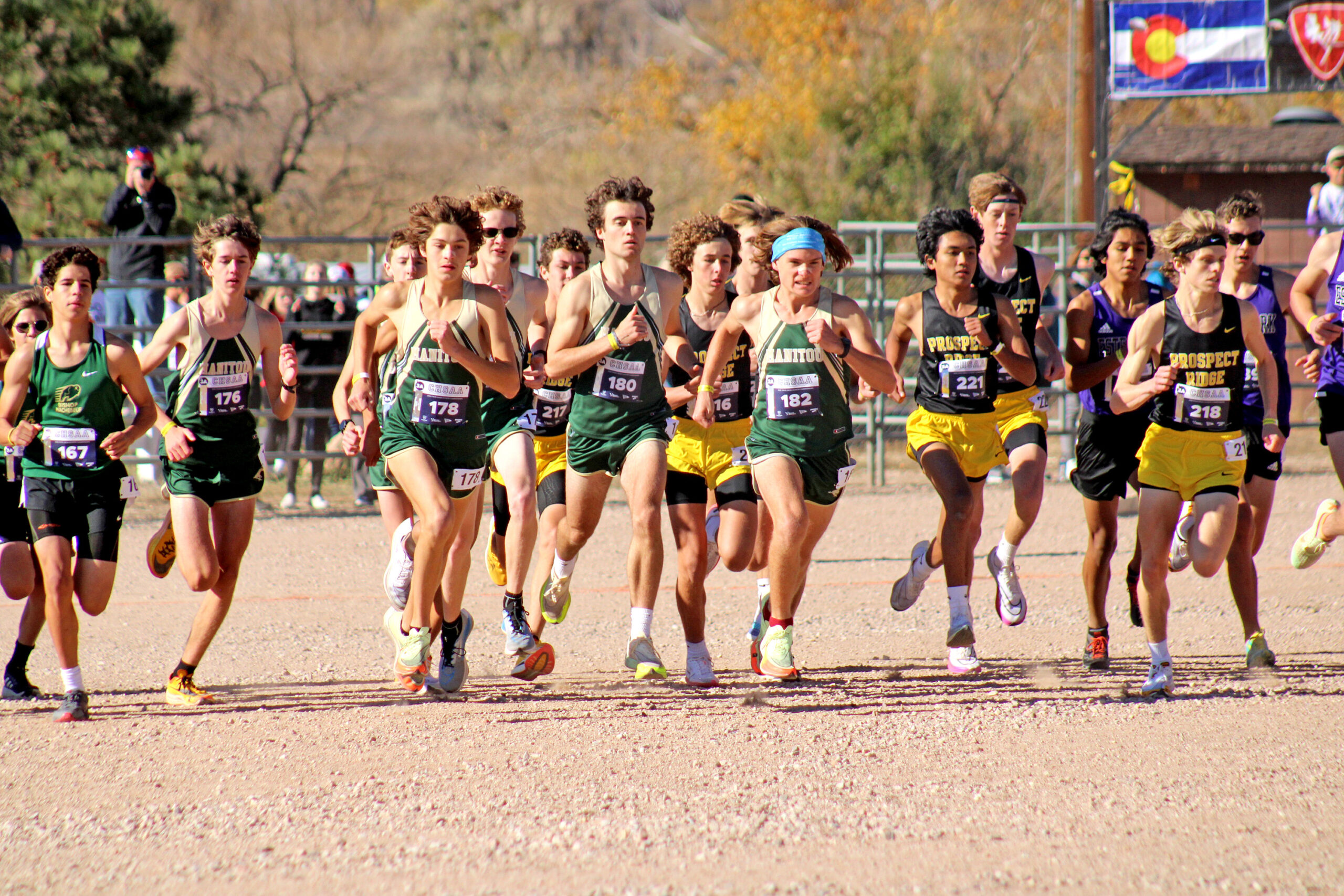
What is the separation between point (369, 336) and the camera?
6156 millimetres

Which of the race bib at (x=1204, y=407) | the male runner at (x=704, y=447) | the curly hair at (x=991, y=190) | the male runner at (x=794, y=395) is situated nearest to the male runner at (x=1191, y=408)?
the race bib at (x=1204, y=407)

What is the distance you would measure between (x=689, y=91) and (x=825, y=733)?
3346 centimetres

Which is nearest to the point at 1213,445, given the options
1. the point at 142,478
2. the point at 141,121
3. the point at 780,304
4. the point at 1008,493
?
the point at 780,304

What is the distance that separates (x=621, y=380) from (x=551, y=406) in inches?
31.3

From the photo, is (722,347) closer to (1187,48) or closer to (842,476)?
(842,476)

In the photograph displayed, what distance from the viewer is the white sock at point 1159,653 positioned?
570 cm

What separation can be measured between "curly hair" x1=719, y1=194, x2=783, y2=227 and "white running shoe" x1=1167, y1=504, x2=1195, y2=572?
2.49m

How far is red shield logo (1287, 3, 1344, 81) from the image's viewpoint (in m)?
14.3

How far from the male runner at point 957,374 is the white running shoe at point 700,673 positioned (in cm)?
111

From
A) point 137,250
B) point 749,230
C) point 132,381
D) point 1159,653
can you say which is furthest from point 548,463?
point 137,250

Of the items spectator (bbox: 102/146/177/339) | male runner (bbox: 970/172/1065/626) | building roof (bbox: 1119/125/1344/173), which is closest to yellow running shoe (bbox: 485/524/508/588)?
male runner (bbox: 970/172/1065/626)

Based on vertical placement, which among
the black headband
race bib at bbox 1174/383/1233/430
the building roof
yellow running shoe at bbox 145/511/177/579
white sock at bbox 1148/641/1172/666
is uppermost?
the building roof

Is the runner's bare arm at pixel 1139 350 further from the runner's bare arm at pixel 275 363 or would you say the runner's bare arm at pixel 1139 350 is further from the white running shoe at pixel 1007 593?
the runner's bare arm at pixel 275 363

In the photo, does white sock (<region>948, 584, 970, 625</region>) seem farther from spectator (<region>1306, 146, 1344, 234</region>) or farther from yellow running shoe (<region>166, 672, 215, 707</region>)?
spectator (<region>1306, 146, 1344, 234</region>)
